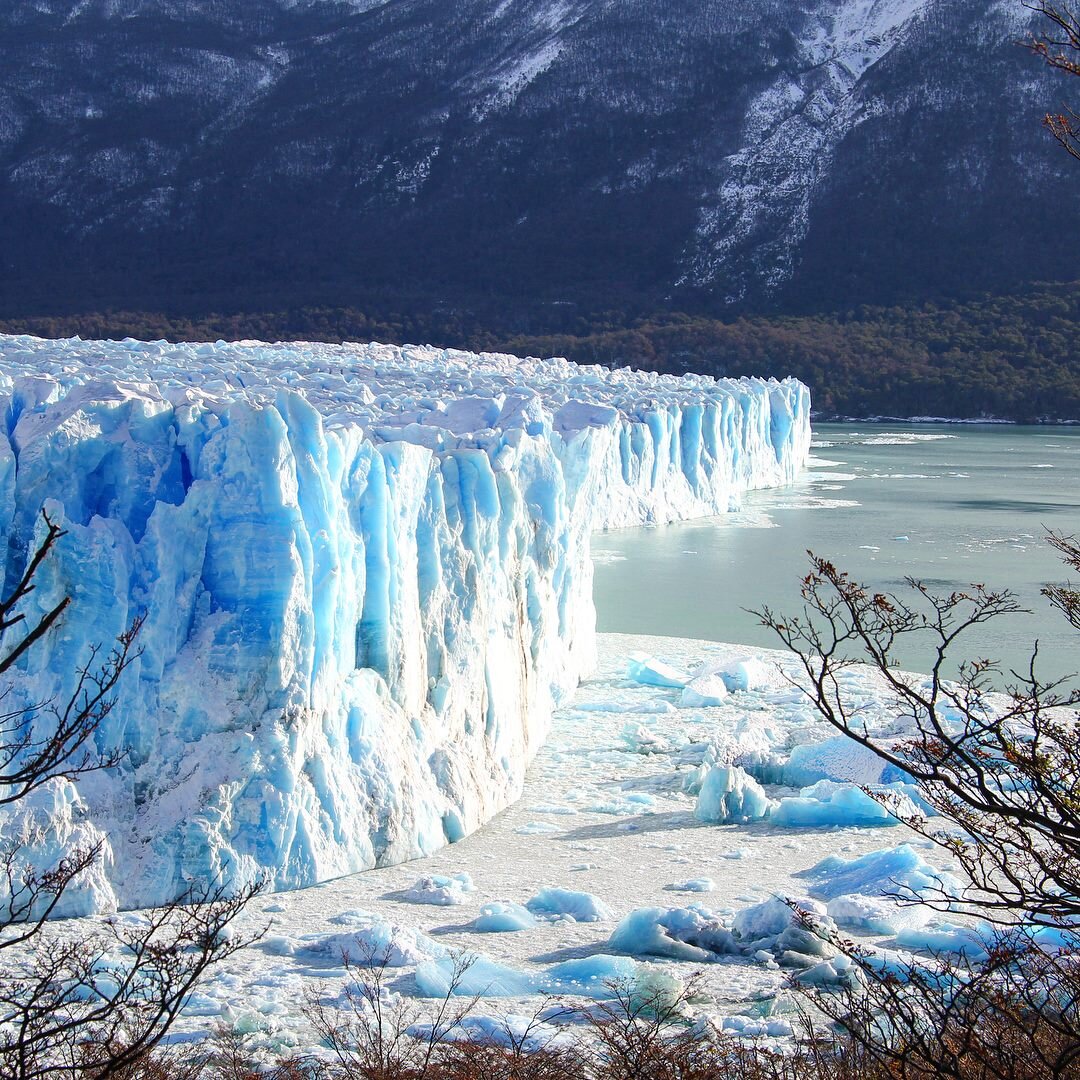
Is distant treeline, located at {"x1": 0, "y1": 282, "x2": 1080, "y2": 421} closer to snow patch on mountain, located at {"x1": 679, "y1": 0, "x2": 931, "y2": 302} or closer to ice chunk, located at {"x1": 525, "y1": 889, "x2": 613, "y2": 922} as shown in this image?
snow patch on mountain, located at {"x1": 679, "y1": 0, "x2": 931, "y2": 302}

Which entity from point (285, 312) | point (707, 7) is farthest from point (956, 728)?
point (707, 7)

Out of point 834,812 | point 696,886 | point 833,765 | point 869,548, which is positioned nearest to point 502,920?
point 696,886

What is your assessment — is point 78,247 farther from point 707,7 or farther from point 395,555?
point 395,555

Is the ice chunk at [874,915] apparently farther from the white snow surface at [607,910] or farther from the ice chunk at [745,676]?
the ice chunk at [745,676]

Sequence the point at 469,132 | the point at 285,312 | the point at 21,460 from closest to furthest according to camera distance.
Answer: the point at 21,460 < the point at 285,312 < the point at 469,132

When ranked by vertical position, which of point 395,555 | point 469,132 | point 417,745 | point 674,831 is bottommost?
point 674,831

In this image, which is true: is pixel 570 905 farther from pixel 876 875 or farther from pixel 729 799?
pixel 729 799

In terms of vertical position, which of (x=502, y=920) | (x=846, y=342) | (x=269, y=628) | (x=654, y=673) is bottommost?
(x=654, y=673)
